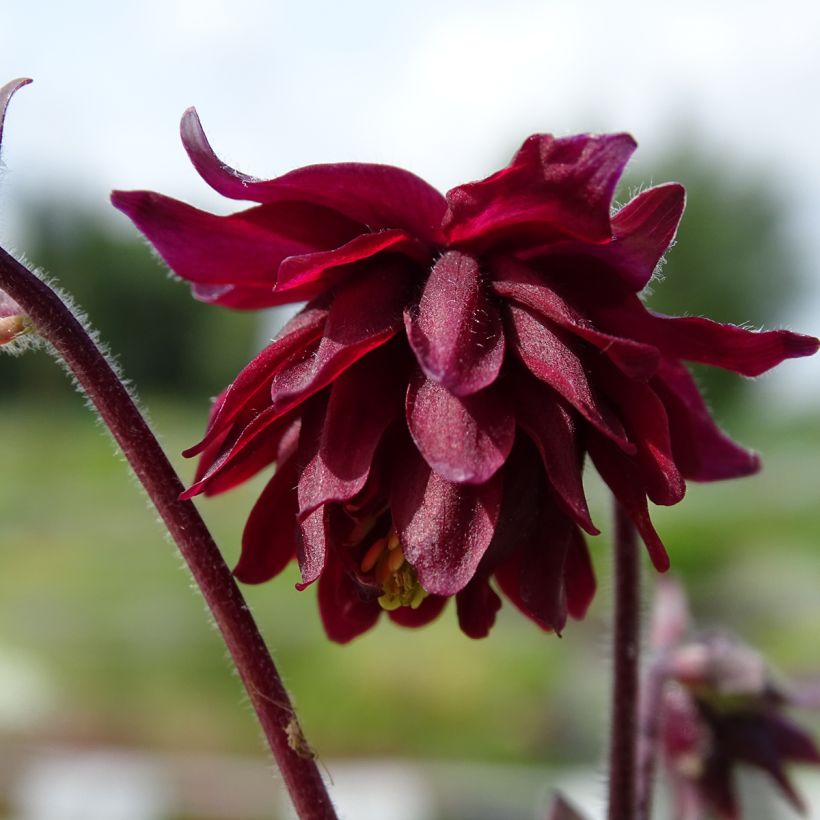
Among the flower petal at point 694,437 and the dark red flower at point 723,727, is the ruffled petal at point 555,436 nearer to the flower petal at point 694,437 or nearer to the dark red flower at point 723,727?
the flower petal at point 694,437

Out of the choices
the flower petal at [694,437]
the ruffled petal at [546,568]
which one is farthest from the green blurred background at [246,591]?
the ruffled petal at [546,568]

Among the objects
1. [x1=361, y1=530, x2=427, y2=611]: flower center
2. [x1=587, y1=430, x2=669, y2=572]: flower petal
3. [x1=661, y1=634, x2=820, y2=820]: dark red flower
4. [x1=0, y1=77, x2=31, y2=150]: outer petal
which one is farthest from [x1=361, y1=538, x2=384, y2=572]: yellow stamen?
[x1=661, y1=634, x2=820, y2=820]: dark red flower

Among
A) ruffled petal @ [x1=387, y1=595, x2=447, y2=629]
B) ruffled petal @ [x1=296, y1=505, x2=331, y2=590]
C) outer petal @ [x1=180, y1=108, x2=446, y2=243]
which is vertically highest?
outer petal @ [x1=180, y1=108, x2=446, y2=243]

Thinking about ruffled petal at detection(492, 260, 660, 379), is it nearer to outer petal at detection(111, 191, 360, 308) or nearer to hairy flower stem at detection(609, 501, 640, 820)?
outer petal at detection(111, 191, 360, 308)

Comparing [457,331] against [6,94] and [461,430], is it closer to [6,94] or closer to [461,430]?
[461,430]

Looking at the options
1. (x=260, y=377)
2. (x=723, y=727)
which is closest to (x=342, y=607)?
(x=260, y=377)

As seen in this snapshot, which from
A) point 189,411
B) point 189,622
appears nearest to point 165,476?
point 189,622
